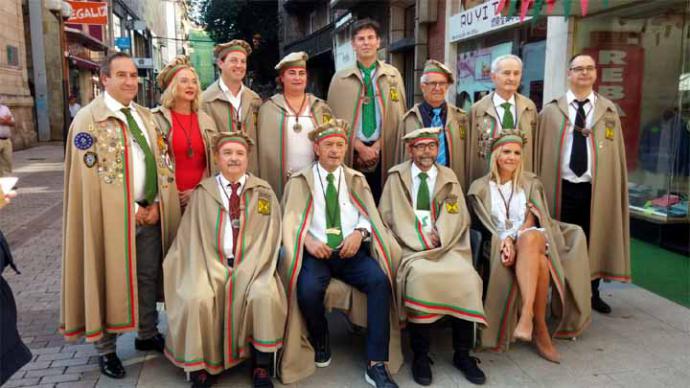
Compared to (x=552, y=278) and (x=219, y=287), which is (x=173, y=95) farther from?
(x=552, y=278)

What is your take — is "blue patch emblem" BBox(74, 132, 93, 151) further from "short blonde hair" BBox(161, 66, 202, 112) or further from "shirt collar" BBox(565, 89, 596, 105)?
"shirt collar" BBox(565, 89, 596, 105)

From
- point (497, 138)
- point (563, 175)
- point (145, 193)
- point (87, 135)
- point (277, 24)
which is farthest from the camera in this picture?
point (277, 24)

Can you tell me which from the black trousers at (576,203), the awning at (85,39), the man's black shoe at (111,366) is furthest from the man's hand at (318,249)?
the awning at (85,39)

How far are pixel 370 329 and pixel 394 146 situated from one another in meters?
1.80

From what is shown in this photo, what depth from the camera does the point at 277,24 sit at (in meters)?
29.2

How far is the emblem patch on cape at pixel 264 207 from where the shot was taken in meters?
3.78

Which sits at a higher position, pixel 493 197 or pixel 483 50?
pixel 483 50

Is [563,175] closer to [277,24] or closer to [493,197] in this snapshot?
[493,197]

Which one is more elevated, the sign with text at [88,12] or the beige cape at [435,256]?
the sign with text at [88,12]

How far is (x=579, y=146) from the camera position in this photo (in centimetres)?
450

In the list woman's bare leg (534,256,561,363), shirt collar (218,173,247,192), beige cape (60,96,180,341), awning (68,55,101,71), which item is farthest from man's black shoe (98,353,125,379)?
awning (68,55,101,71)

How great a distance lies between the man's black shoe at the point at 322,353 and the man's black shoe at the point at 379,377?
1.17 feet

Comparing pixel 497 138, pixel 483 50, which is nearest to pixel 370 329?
pixel 497 138

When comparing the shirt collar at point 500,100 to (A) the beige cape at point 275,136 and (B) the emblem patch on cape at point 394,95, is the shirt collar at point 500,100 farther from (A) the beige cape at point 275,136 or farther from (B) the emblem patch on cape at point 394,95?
(A) the beige cape at point 275,136
